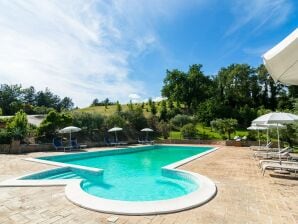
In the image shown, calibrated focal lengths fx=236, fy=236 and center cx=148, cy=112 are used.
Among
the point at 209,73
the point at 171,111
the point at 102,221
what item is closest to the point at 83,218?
the point at 102,221

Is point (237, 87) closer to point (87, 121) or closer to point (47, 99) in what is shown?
point (87, 121)

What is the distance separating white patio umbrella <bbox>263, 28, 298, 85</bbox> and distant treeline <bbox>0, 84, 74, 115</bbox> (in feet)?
152

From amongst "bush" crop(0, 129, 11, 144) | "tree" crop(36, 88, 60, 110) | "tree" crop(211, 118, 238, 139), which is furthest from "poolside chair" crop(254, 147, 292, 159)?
"tree" crop(36, 88, 60, 110)

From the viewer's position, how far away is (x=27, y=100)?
64500mm

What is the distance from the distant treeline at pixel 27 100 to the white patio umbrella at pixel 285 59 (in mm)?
46413

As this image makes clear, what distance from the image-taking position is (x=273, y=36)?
56.6 ft

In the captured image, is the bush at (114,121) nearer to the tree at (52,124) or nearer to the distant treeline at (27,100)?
the tree at (52,124)

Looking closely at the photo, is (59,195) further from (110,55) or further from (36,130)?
(36,130)

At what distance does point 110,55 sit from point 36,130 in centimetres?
880

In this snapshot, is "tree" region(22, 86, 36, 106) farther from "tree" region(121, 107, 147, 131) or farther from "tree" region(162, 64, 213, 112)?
"tree" region(121, 107, 147, 131)

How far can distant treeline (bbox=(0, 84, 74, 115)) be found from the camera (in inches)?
1779

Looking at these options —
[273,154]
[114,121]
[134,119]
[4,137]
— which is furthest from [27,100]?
[273,154]

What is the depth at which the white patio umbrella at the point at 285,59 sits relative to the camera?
2260 millimetres

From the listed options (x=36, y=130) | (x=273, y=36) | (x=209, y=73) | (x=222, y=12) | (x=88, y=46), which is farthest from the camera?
(x=209, y=73)
